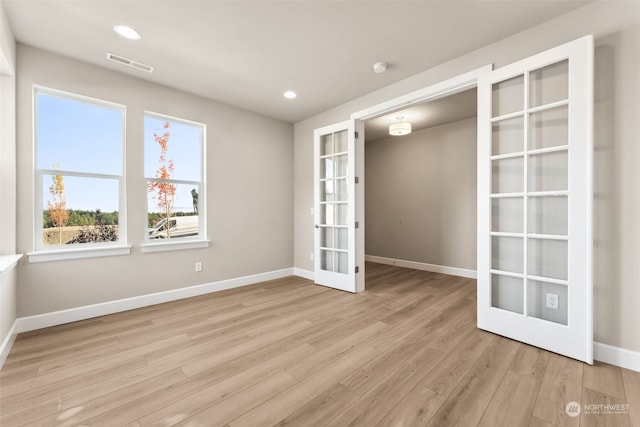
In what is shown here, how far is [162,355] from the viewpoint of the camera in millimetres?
2145

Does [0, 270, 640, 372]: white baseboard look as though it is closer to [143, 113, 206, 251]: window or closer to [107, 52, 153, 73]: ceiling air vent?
[143, 113, 206, 251]: window

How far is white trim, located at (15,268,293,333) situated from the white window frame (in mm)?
575

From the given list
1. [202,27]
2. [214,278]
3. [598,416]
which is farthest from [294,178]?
[598,416]

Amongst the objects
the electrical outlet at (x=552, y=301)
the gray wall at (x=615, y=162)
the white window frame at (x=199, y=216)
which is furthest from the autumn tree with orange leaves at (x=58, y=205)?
the gray wall at (x=615, y=162)

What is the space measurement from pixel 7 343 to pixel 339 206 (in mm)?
3654

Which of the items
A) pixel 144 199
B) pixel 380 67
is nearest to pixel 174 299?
pixel 144 199

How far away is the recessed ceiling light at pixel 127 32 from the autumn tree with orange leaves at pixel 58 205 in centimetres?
160

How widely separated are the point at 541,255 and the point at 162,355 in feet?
10.6

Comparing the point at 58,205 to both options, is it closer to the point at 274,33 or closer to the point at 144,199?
the point at 144,199

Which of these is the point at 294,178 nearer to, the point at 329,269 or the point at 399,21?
the point at 329,269

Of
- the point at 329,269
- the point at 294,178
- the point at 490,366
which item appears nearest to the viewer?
the point at 490,366

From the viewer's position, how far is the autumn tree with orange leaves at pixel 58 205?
2760 mm

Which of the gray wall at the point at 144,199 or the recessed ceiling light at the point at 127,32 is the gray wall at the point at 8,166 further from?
the recessed ceiling light at the point at 127,32

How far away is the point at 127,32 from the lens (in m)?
2.40
